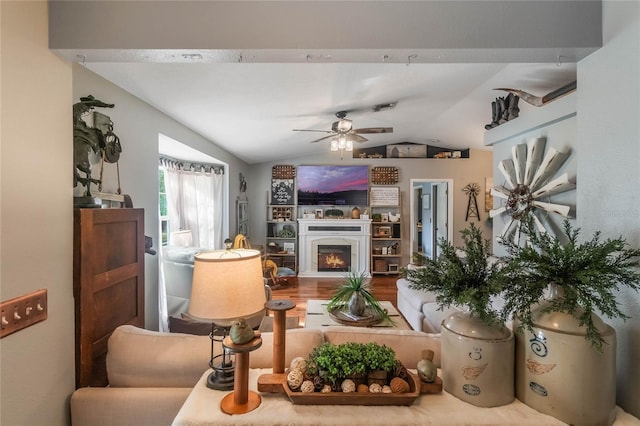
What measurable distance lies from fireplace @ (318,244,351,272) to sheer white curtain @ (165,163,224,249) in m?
1.99

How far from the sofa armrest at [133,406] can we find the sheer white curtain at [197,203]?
9.89ft

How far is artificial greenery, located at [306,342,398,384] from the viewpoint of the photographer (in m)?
1.02

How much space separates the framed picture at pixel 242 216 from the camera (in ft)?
A: 18.1

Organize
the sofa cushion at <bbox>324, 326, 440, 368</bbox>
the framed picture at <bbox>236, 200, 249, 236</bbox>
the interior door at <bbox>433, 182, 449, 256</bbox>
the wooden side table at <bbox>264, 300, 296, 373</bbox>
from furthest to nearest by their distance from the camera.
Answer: the interior door at <bbox>433, 182, 449, 256</bbox>, the framed picture at <bbox>236, 200, 249, 236</bbox>, the sofa cushion at <bbox>324, 326, 440, 368</bbox>, the wooden side table at <bbox>264, 300, 296, 373</bbox>

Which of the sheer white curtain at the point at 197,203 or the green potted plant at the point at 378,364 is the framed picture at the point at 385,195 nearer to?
the sheer white curtain at the point at 197,203

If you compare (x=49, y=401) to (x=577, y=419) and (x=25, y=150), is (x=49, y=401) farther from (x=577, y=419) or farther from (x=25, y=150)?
(x=577, y=419)

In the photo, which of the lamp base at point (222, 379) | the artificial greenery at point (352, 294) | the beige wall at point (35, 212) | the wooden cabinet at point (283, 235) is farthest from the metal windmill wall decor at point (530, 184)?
the wooden cabinet at point (283, 235)

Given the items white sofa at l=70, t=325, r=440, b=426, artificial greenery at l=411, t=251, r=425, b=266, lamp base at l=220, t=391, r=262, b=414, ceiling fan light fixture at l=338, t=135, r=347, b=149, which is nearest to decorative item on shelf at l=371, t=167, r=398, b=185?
ceiling fan light fixture at l=338, t=135, r=347, b=149

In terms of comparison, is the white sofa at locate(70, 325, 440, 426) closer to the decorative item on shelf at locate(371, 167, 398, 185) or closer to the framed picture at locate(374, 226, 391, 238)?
the framed picture at locate(374, 226, 391, 238)

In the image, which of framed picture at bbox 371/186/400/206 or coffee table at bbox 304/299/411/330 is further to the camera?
framed picture at bbox 371/186/400/206

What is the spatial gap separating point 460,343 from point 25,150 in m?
1.65

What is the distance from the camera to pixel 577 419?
35.0 inches

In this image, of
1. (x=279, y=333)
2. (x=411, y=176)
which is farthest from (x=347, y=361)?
(x=411, y=176)

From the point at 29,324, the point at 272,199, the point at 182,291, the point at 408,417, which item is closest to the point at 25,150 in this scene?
the point at 29,324
